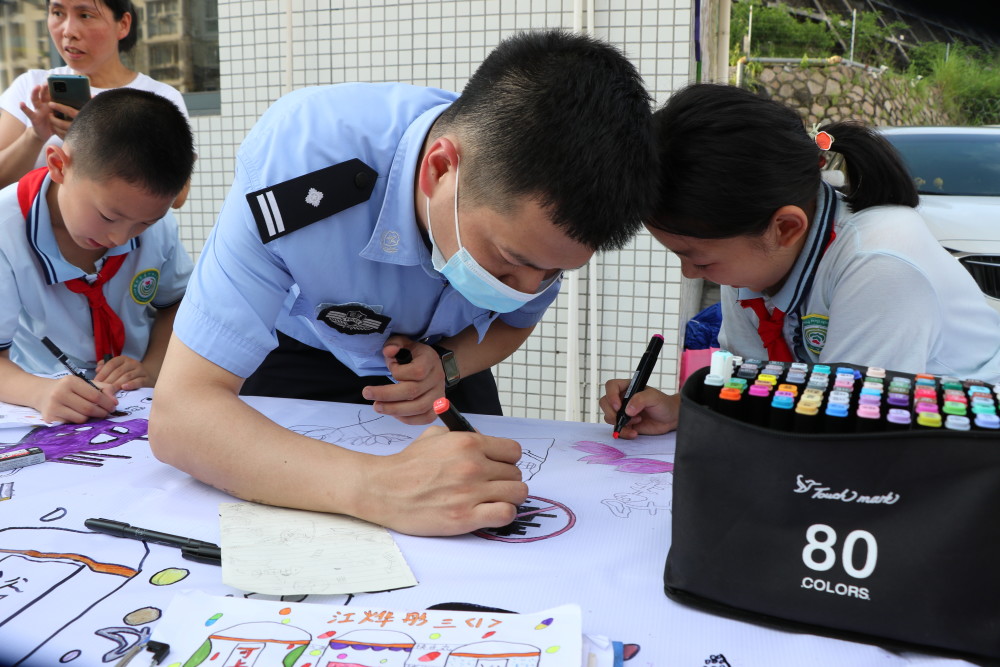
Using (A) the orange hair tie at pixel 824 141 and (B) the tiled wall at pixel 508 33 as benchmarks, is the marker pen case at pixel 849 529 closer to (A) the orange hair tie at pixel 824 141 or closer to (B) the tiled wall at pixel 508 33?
(A) the orange hair tie at pixel 824 141

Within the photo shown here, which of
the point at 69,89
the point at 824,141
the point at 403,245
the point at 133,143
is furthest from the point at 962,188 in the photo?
the point at 69,89

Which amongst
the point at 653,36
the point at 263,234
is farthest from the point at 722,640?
the point at 653,36

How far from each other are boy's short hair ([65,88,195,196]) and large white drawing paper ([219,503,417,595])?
3.11 feet

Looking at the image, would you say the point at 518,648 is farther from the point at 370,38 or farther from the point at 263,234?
the point at 370,38

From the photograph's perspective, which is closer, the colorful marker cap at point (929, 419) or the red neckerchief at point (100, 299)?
the colorful marker cap at point (929, 419)

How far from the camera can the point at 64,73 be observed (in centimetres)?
226

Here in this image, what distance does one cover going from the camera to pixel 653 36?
9.70ft

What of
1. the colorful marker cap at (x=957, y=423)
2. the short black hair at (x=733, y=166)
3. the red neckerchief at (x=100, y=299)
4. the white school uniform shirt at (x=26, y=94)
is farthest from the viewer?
the white school uniform shirt at (x=26, y=94)

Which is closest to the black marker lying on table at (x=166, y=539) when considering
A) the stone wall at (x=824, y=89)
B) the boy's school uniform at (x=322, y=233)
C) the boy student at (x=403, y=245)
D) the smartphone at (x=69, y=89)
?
the boy student at (x=403, y=245)

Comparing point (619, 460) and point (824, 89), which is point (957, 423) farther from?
point (824, 89)

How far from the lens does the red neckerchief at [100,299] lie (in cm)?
175

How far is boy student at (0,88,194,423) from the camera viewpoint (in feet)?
5.33

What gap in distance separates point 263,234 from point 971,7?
2555cm

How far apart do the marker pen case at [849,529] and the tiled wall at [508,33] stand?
2307mm
